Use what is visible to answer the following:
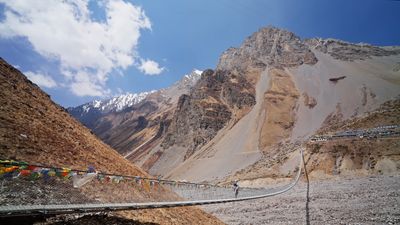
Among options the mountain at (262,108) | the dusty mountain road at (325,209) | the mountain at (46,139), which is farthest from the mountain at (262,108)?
the mountain at (46,139)

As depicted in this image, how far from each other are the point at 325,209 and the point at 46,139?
20.9m

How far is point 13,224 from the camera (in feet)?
26.1

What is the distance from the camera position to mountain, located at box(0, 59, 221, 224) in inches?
489

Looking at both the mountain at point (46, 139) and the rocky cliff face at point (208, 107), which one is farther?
the rocky cliff face at point (208, 107)

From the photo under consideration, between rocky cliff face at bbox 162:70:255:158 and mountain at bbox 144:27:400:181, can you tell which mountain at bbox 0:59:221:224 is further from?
rocky cliff face at bbox 162:70:255:158

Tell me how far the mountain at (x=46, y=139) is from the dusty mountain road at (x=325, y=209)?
10.1m

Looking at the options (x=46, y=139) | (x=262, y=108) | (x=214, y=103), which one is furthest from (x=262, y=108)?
(x=46, y=139)

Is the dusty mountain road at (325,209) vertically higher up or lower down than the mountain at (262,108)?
lower down

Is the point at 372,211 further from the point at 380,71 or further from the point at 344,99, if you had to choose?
the point at 380,71

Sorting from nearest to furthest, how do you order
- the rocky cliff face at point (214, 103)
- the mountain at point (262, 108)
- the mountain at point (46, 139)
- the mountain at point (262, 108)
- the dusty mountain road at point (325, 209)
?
1. the mountain at point (46, 139)
2. the dusty mountain road at point (325, 209)
3. the mountain at point (262, 108)
4. the mountain at point (262, 108)
5. the rocky cliff face at point (214, 103)

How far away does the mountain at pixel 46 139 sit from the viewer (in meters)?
12.4

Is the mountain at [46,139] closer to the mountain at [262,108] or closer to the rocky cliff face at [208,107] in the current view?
the mountain at [262,108]

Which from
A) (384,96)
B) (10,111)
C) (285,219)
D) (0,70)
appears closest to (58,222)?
(10,111)

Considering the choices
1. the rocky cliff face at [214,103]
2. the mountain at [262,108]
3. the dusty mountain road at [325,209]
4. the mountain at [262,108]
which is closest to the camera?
the dusty mountain road at [325,209]
